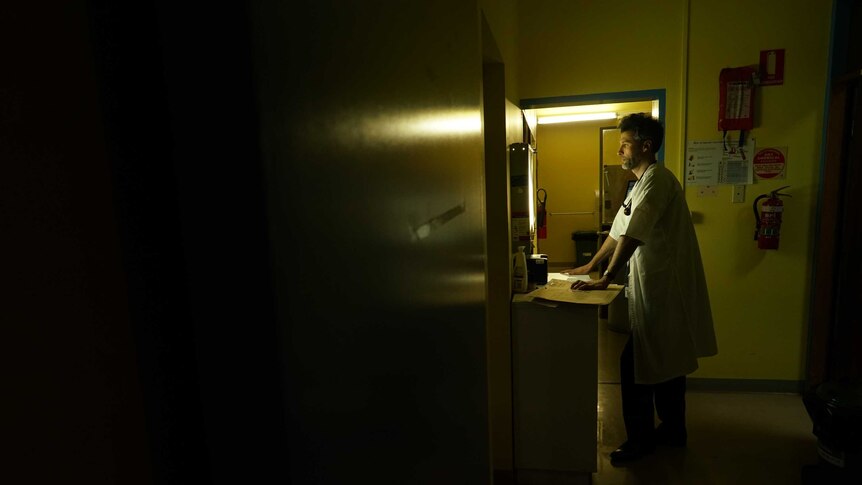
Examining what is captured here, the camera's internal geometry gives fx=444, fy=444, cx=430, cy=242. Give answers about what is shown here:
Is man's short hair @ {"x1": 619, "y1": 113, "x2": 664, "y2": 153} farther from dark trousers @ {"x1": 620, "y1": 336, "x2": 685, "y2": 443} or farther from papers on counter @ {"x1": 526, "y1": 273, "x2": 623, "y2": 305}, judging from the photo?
dark trousers @ {"x1": 620, "y1": 336, "x2": 685, "y2": 443}

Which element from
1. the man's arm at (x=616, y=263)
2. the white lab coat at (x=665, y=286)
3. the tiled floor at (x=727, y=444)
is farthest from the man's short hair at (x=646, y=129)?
the tiled floor at (x=727, y=444)

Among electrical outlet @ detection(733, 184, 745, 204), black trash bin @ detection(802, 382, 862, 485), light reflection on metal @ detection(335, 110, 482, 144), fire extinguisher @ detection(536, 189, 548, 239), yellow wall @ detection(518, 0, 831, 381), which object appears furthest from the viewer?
fire extinguisher @ detection(536, 189, 548, 239)

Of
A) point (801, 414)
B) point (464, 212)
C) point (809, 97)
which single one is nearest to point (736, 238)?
point (809, 97)

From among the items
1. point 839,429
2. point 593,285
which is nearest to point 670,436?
point 839,429

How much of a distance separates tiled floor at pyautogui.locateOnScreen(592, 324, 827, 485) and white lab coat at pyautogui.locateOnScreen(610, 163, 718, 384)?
0.43 m

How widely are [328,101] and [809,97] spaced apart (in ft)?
10.4

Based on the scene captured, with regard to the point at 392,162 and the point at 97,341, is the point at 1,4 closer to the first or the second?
the point at 97,341

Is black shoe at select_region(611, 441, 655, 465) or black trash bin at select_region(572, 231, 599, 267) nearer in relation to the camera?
black shoe at select_region(611, 441, 655, 465)

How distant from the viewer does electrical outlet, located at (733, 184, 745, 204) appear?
2615 millimetres

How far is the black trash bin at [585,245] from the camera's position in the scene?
18.1 ft

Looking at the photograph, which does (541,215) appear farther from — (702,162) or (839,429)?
(839,429)

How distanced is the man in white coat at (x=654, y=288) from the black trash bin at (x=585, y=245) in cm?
344

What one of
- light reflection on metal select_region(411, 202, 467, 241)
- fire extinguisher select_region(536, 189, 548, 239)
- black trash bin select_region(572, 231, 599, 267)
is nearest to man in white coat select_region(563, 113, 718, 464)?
fire extinguisher select_region(536, 189, 548, 239)

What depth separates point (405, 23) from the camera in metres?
0.49
